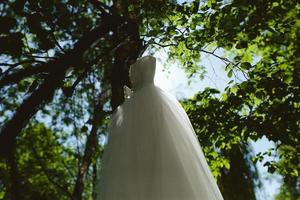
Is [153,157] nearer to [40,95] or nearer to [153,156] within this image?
[153,156]

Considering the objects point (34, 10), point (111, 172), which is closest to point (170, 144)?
point (111, 172)

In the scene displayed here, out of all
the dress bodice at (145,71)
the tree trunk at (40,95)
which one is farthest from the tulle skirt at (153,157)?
the tree trunk at (40,95)

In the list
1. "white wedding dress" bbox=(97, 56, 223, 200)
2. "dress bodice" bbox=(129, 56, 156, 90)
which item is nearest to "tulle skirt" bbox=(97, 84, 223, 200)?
"white wedding dress" bbox=(97, 56, 223, 200)

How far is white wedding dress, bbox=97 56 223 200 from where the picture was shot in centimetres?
155

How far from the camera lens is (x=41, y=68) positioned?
2.38 m

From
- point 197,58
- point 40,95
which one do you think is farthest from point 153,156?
point 197,58

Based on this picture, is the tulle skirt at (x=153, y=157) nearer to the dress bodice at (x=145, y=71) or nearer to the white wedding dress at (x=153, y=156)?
the white wedding dress at (x=153, y=156)

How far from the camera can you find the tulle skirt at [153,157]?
5.09 feet

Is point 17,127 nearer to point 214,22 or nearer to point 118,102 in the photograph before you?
point 118,102

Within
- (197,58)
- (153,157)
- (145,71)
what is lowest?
(153,157)

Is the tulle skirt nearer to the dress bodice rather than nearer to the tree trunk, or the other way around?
the dress bodice

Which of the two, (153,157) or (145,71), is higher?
(145,71)

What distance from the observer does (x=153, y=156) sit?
1647mm

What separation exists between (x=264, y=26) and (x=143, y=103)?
2493mm
